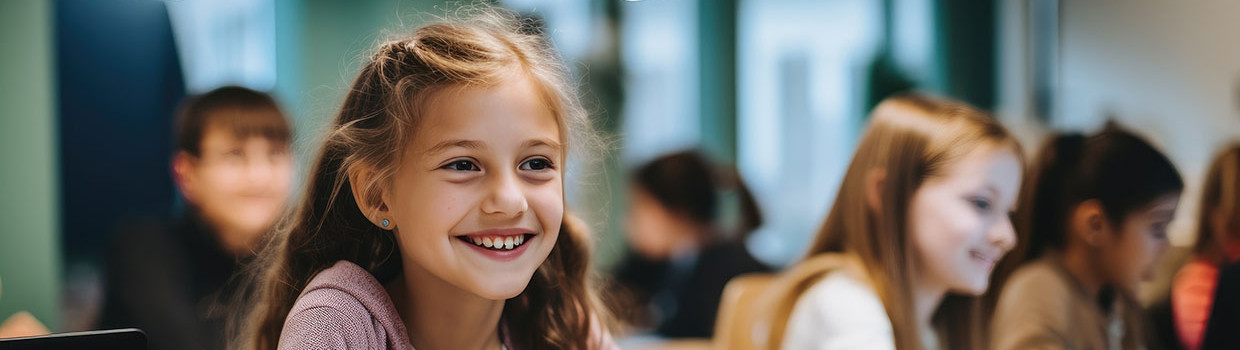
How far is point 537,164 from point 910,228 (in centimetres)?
84

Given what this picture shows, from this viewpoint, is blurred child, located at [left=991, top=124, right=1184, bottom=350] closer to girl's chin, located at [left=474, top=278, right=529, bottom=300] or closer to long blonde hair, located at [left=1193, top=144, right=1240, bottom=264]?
long blonde hair, located at [left=1193, top=144, right=1240, bottom=264]

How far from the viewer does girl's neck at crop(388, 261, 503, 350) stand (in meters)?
0.96

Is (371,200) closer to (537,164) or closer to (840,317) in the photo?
(537,164)

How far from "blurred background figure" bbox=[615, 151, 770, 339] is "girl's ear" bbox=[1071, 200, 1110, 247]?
4.19 ft

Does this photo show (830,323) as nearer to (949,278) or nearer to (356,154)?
(949,278)

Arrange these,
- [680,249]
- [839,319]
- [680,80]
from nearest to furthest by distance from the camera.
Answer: [839,319], [680,249], [680,80]

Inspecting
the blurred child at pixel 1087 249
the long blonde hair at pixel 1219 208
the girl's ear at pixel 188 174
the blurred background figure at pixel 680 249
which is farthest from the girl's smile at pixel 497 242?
the blurred background figure at pixel 680 249

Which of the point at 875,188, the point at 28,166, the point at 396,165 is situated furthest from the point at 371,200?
the point at 28,166

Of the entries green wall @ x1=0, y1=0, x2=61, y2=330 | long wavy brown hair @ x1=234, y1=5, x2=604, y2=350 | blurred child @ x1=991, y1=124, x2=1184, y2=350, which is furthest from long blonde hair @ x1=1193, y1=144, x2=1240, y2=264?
green wall @ x1=0, y1=0, x2=61, y2=330

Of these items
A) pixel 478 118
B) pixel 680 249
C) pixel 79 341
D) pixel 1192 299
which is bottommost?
pixel 680 249

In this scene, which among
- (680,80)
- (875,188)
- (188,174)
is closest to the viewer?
(875,188)

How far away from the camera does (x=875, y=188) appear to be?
64.0 inches

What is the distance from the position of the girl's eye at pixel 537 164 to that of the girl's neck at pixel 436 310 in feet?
0.42

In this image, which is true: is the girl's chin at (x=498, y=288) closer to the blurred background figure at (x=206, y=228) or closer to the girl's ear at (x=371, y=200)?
the girl's ear at (x=371, y=200)
